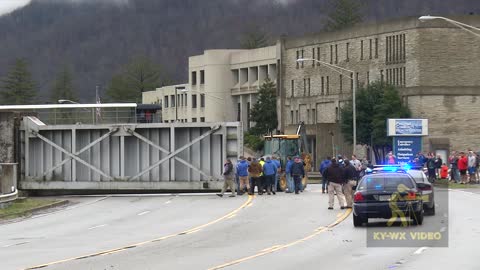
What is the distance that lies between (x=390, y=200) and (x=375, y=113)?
5883 centimetres

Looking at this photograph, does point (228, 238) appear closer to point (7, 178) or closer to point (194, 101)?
point (7, 178)

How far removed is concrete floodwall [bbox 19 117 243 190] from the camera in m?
47.4

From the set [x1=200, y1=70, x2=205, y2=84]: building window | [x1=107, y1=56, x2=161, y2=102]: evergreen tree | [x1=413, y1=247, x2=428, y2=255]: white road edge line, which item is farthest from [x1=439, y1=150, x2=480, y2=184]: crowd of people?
[x1=107, y1=56, x2=161, y2=102]: evergreen tree

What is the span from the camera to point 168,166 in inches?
1892

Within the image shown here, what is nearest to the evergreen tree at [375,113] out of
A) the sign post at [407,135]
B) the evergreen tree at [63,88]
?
the sign post at [407,135]

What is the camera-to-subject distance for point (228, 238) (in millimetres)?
25984

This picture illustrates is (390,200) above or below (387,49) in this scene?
below

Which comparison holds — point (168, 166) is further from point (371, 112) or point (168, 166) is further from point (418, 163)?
point (371, 112)

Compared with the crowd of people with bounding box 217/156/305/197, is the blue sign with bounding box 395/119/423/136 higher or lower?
higher

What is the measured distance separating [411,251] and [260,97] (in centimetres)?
9192

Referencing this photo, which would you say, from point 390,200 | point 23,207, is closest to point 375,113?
point 23,207

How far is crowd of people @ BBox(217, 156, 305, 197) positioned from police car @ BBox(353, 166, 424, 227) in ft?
55.9

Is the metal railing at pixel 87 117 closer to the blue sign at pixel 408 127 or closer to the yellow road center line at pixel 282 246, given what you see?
the blue sign at pixel 408 127

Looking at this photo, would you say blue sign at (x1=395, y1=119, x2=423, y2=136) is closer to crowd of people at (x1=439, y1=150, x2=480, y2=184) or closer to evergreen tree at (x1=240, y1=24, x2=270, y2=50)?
crowd of people at (x1=439, y1=150, x2=480, y2=184)
